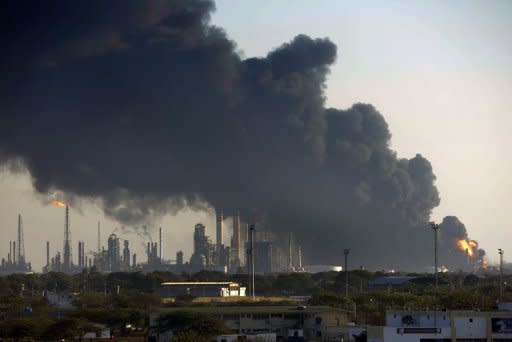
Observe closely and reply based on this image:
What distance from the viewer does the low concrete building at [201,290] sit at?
11531 centimetres

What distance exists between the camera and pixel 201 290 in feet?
387

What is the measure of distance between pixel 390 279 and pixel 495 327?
88837 mm

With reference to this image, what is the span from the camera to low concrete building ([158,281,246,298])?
115 meters

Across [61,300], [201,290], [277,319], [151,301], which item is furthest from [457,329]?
[201,290]

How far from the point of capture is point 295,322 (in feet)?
243

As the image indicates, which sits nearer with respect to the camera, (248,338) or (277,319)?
(248,338)

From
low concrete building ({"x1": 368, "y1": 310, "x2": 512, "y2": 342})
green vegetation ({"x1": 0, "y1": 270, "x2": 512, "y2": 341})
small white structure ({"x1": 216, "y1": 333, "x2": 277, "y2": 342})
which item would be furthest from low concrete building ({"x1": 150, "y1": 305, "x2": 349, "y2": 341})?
low concrete building ({"x1": 368, "y1": 310, "x2": 512, "y2": 342})

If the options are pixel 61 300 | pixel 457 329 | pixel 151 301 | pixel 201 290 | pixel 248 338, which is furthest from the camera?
pixel 201 290

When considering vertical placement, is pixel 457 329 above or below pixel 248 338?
above

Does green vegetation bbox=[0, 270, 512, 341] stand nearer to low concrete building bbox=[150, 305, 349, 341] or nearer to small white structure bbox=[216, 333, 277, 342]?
small white structure bbox=[216, 333, 277, 342]

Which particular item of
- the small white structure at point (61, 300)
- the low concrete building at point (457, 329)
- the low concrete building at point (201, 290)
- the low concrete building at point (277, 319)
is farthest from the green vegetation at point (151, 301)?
the low concrete building at point (457, 329)

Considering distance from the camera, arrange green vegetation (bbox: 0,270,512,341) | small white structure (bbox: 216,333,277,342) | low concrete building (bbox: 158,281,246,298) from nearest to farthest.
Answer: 1. small white structure (bbox: 216,333,277,342)
2. green vegetation (bbox: 0,270,512,341)
3. low concrete building (bbox: 158,281,246,298)

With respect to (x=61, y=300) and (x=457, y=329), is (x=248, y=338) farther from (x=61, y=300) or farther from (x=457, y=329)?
(x=61, y=300)

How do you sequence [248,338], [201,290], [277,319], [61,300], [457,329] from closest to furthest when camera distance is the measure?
[457,329], [248,338], [277,319], [61,300], [201,290]
